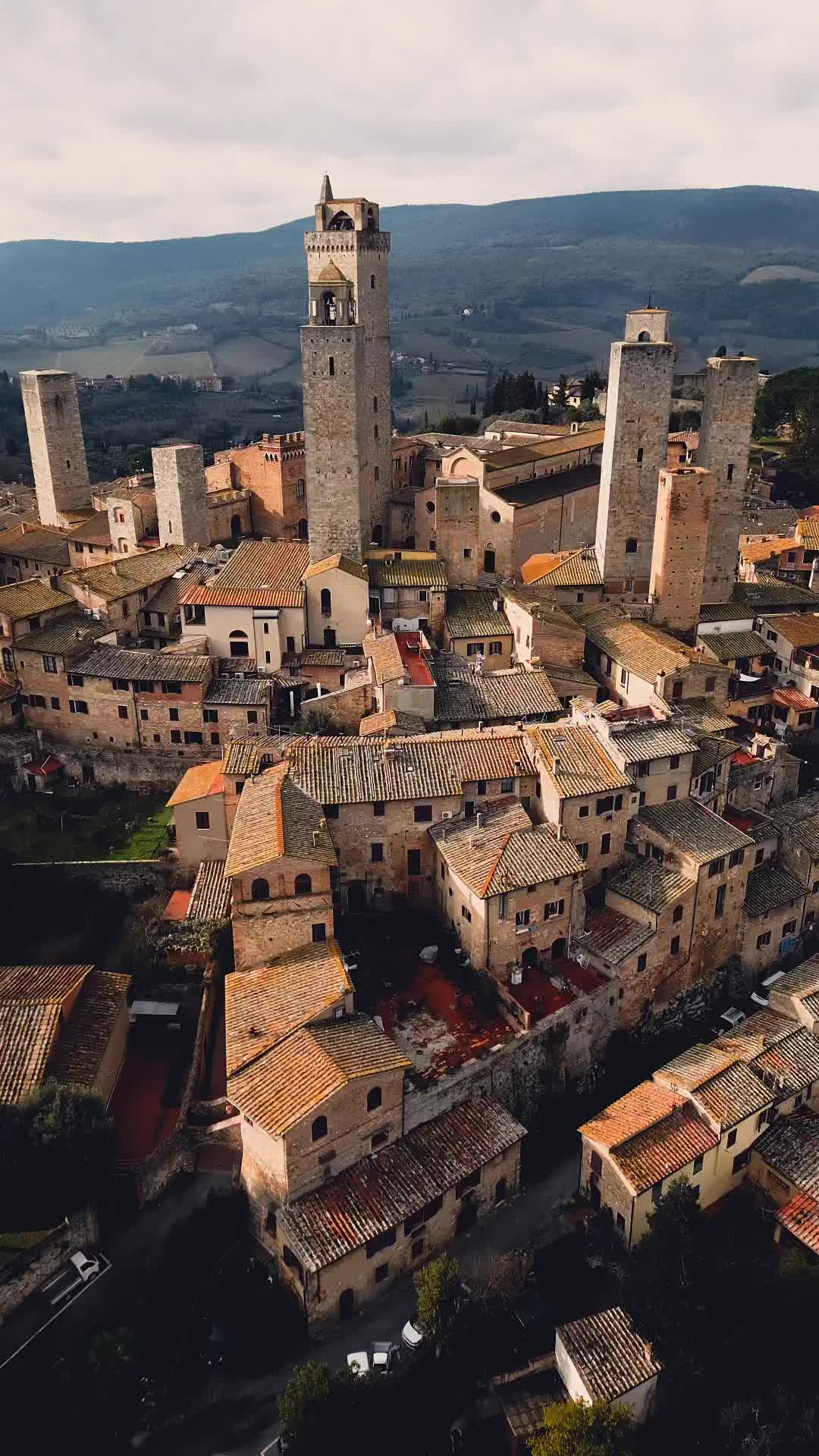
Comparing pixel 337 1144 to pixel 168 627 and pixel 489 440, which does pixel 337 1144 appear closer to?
pixel 168 627

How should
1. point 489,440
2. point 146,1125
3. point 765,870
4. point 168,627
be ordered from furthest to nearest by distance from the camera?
1. point 489,440
2. point 168,627
3. point 765,870
4. point 146,1125

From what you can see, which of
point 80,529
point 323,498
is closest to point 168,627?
point 323,498

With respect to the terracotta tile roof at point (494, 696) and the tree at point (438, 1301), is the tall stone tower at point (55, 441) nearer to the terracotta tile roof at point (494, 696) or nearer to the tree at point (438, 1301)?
the terracotta tile roof at point (494, 696)

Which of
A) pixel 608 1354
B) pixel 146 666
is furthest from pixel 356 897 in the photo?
pixel 608 1354

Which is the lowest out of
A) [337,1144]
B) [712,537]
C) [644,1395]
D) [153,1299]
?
[644,1395]

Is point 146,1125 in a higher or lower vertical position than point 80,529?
Result: lower

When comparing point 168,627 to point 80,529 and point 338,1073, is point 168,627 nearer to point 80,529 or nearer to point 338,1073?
point 80,529

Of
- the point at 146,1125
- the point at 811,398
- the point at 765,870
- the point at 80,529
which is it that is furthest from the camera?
the point at 811,398

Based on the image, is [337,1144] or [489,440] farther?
[489,440]

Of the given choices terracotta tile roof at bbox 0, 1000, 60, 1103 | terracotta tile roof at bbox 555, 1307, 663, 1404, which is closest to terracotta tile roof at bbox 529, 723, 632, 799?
terracotta tile roof at bbox 555, 1307, 663, 1404
